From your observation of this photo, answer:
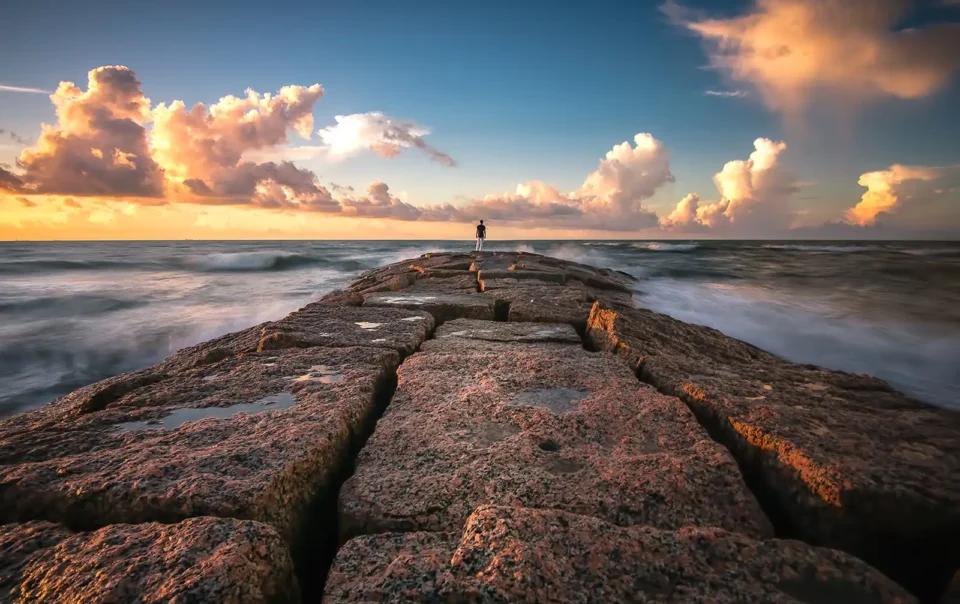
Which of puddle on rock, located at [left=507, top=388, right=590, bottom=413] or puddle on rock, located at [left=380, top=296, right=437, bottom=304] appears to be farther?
puddle on rock, located at [left=380, top=296, right=437, bottom=304]

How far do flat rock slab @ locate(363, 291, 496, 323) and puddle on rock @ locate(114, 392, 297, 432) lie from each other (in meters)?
1.76

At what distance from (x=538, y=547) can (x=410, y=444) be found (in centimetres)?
60

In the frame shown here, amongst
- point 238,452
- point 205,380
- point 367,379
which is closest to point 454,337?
point 367,379

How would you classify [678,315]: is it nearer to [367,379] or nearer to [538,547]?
[367,379]

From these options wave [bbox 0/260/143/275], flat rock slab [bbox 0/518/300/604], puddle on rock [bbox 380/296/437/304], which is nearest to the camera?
flat rock slab [bbox 0/518/300/604]

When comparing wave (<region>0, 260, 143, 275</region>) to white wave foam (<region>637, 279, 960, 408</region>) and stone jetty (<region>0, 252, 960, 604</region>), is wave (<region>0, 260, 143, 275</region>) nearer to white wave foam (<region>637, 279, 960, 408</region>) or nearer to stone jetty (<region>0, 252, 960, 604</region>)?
white wave foam (<region>637, 279, 960, 408</region>)

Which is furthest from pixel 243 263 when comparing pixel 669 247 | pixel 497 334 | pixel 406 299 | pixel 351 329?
pixel 669 247

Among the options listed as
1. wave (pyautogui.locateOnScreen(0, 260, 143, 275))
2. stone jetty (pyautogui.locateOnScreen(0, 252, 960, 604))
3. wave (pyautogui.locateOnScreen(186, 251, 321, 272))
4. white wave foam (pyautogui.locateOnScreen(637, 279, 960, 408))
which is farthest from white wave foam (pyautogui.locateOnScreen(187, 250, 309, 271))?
stone jetty (pyautogui.locateOnScreen(0, 252, 960, 604))

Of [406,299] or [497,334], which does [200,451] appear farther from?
[406,299]

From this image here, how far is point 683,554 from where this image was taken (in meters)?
0.93

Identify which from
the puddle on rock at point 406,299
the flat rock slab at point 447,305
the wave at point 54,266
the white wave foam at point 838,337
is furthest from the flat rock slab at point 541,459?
the wave at point 54,266

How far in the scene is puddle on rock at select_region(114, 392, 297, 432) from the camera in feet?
5.02

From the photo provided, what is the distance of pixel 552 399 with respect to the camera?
5.77ft

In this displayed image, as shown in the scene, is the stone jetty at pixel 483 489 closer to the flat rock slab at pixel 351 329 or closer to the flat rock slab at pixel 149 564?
the flat rock slab at pixel 149 564
